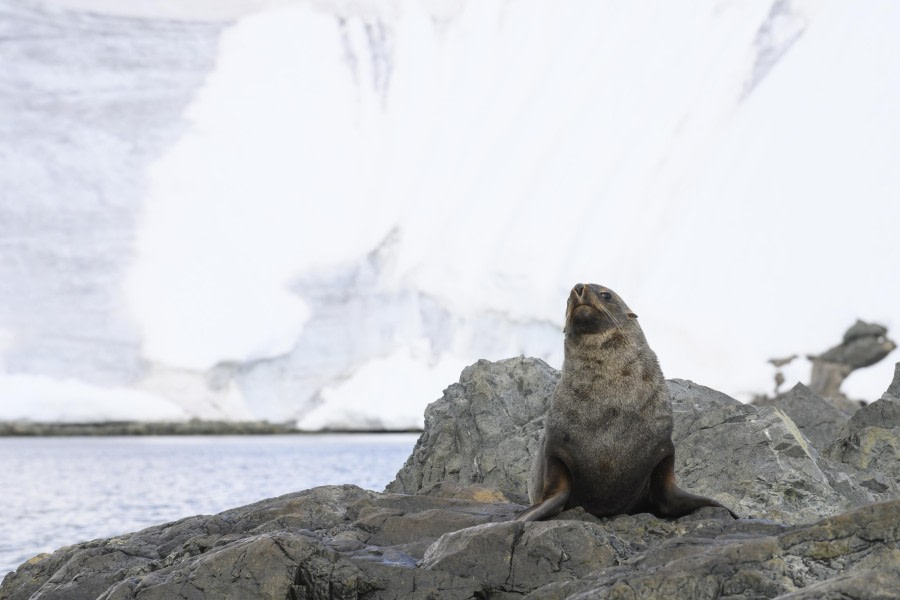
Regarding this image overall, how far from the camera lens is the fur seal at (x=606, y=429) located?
20.3 ft

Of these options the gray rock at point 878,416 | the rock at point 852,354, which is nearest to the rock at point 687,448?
the gray rock at point 878,416

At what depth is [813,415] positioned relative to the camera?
49.2 feet

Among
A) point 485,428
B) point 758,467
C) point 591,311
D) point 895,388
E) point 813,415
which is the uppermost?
point 591,311

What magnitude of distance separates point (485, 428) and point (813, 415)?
6371 mm

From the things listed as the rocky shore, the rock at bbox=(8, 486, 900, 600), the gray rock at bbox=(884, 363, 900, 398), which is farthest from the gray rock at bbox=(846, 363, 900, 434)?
the rock at bbox=(8, 486, 900, 600)

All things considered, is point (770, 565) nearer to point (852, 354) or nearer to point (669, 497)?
point (669, 497)

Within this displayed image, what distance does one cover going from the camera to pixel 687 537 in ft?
16.9

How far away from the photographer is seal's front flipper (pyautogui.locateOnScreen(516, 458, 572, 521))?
589cm

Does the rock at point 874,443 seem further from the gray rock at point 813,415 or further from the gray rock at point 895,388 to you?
the gray rock at point 813,415

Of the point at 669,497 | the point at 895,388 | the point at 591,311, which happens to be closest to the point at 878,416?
the point at 895,388

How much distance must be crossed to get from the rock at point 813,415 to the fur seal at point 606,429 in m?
8.97

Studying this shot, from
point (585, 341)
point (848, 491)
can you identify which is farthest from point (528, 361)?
point (585, 341)

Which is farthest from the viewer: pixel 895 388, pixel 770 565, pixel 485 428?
pixel 895 388

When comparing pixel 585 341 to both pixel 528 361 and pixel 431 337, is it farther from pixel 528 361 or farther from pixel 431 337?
pixel 431 337
